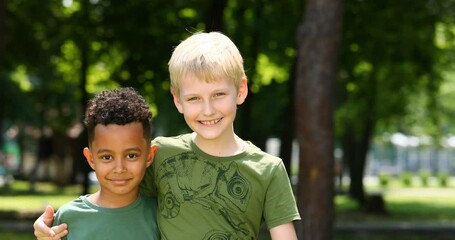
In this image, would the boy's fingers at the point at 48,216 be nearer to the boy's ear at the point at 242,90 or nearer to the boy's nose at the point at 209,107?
the boy's nose at the point at 209,107

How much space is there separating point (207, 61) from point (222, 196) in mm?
504

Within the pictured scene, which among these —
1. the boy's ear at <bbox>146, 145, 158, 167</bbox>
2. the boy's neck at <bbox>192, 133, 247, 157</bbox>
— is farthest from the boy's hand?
the boy's neck at <bbox>192, 133, 247, 157</bbox>

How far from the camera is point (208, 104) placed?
11.0ft

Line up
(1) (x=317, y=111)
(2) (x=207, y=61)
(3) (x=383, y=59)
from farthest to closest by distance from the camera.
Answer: (3) (x=383, y=59) → (1) (x=317, y=111) → (2) (x=207, y=61)

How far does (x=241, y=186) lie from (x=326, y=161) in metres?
7.08

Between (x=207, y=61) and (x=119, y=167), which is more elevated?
(x=207, y=61)

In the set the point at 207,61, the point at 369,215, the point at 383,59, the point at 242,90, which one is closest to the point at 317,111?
the point at 242,90

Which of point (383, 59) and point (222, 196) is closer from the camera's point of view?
point (222, 196)

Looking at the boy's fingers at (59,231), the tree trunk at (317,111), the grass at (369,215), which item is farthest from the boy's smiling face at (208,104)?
the grass at (369,215)

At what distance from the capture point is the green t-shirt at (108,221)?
134 inches

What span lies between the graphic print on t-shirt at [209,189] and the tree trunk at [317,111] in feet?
22.6

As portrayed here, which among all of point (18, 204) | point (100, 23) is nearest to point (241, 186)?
point (100, 23)

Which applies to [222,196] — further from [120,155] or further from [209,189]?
[120,155]

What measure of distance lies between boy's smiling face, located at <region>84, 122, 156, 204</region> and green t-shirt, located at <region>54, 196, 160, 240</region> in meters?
0.08
